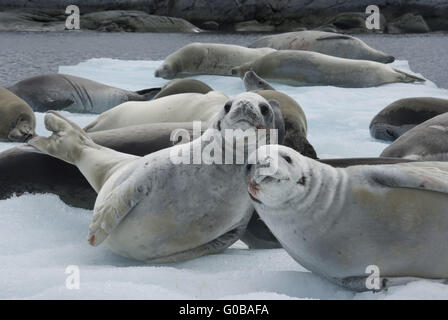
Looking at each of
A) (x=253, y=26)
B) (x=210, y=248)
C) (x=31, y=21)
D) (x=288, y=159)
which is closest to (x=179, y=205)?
(x=210, y=248)

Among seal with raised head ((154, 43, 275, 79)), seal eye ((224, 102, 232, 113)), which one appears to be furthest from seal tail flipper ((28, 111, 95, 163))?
seal with raised head ((154, 43, 275, 79))

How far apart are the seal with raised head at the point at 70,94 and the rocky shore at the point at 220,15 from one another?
943 inches

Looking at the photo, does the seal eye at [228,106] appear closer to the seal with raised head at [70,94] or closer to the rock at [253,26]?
the seal with raised head at [70,94]

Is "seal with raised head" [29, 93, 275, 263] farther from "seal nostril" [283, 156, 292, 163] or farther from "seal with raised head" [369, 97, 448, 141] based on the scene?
"seal with raised head" [369, 97, 448, 141]

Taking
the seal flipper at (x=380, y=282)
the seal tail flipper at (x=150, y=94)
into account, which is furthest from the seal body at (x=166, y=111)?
the seal flipper at (x=380, y=282)

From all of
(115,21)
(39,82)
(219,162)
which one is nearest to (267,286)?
(219,162)

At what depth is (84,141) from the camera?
138 inches

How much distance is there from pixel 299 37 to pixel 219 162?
8966mm

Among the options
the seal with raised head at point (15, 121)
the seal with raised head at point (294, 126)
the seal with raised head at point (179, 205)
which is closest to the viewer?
the seal with raised head at point (179, 205)

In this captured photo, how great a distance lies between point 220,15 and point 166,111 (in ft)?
107

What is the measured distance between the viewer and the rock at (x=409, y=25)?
101 ft

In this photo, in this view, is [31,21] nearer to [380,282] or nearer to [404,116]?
[404,116]

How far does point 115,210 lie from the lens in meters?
2.78
